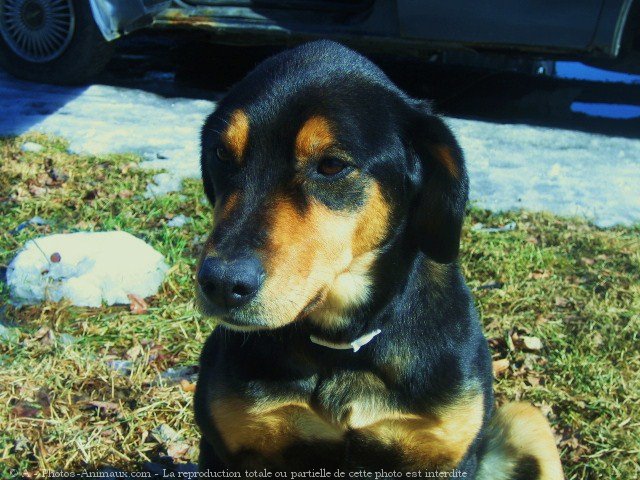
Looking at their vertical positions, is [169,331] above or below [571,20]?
below

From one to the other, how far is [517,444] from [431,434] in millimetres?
714

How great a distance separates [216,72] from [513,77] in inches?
122

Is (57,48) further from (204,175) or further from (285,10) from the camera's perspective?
(204,175)

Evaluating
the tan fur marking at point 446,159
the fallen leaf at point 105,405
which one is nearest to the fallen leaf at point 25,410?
the fallen leaf at point 105,405

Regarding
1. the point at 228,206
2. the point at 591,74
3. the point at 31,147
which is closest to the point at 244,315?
the point at 228,206

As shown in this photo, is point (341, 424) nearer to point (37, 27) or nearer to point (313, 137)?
point (313, 137)

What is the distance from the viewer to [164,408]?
3.80 meters

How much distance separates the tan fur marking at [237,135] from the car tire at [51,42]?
17.4ft

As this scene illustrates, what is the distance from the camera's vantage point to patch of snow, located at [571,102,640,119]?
7.75 metres

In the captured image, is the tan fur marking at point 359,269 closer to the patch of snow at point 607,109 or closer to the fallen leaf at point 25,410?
the fallen leaf at point 25,410

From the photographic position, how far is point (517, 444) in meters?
3.31

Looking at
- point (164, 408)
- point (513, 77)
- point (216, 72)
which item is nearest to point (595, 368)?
point (164, 408)

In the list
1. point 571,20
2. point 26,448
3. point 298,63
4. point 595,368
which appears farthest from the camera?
point 571,20

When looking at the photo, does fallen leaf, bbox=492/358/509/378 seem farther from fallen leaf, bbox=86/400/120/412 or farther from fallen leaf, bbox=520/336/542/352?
fallen leaf, bbox=86/400/120/412
